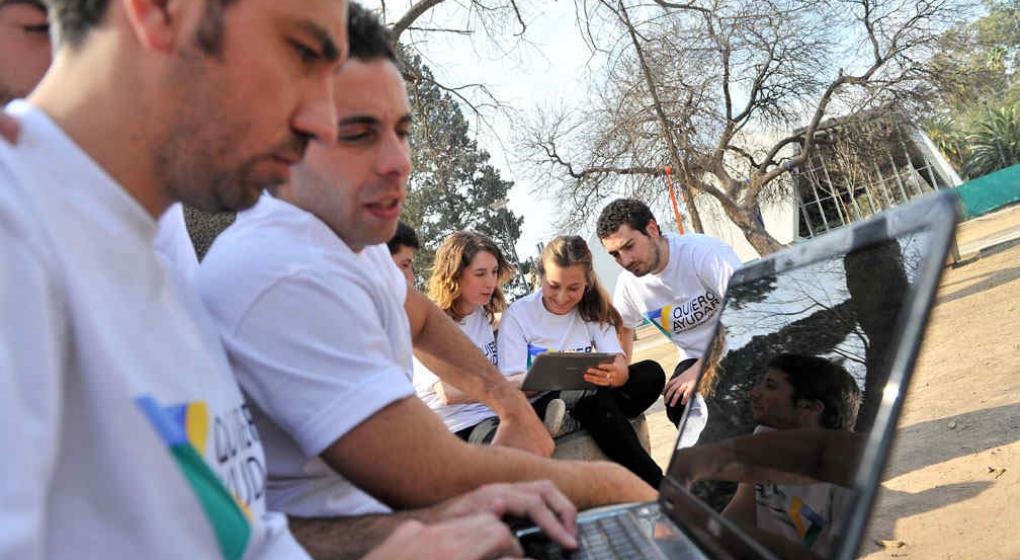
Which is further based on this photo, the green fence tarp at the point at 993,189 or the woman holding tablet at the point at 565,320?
the green fence tarp at the point at 993,189

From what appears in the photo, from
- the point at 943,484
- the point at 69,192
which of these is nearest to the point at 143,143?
the point at 69,192

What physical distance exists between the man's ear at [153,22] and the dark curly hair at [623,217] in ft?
13.0

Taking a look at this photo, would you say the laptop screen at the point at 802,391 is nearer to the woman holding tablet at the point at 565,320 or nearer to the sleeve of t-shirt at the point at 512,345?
the woman holding tablet at the point at 565,320

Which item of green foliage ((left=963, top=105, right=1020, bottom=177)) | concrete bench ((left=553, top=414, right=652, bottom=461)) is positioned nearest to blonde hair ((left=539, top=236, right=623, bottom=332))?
concrete bench ((left=553, top=414, right=652, bottom=461))

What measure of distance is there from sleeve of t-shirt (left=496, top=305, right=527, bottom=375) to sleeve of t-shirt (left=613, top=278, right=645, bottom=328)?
728 millimetres

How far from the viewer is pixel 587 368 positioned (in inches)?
150

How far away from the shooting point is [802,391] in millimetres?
1509

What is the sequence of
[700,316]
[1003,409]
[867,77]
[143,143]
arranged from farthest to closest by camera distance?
1. [867,77]
2. [1003,409]
3. [700,316]
4. [143,143]

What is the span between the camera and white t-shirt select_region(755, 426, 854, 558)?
1120 millimetres

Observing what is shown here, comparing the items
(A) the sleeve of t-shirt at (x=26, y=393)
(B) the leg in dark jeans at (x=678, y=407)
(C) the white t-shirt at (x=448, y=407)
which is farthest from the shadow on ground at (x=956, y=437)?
(A) the sleeve of t-shirt at (x=26, y=393)

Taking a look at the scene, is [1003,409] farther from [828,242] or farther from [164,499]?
[164,499]

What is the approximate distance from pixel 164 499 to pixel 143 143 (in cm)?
47

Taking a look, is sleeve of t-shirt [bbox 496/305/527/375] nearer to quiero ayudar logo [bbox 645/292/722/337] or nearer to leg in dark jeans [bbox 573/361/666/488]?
leg in dark jeans [bbox 573/361/666/488]

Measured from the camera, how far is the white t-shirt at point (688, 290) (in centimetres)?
453
